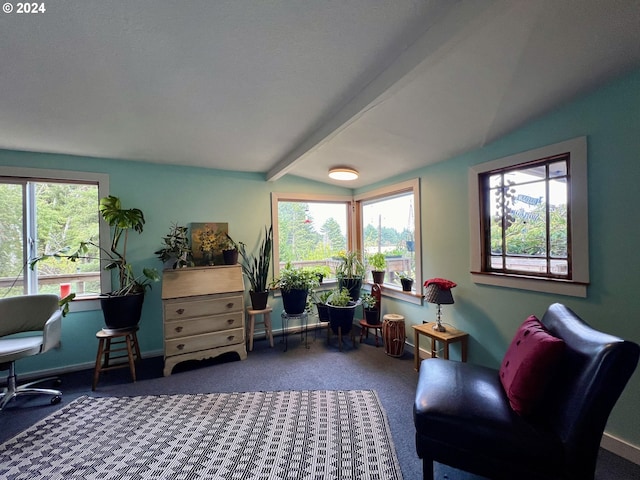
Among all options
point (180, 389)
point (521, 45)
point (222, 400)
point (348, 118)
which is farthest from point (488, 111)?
point (180, 389)

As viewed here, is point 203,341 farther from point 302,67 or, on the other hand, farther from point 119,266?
point 302,67

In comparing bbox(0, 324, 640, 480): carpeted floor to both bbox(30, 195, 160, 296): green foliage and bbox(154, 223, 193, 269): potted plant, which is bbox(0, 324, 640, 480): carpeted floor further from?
bbox(154, 223, 193, 269): potted plant

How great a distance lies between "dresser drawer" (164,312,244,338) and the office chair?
882mm

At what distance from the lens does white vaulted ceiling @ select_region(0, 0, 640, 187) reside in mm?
1191

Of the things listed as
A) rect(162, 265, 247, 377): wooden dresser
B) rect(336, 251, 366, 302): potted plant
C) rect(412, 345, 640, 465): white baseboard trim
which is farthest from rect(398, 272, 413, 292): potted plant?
rect(162, 265, 247, 377): wooden dresser

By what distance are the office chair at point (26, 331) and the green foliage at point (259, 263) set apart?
1860 millimetres

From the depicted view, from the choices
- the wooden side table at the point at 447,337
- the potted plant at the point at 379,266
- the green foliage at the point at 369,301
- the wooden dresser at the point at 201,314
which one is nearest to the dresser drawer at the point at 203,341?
the wooden dresser at the point at 201,314

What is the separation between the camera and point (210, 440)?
5.78 feet

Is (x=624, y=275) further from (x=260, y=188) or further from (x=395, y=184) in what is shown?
(x=260, y=188)

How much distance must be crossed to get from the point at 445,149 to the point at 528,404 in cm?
210

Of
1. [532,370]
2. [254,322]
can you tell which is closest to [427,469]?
[532,370]

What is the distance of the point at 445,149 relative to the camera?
8.28ft

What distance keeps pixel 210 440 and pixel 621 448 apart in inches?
102

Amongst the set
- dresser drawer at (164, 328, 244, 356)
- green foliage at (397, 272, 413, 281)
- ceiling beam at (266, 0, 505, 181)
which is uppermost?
ceiling beam at (266, 0, 505, 181)
